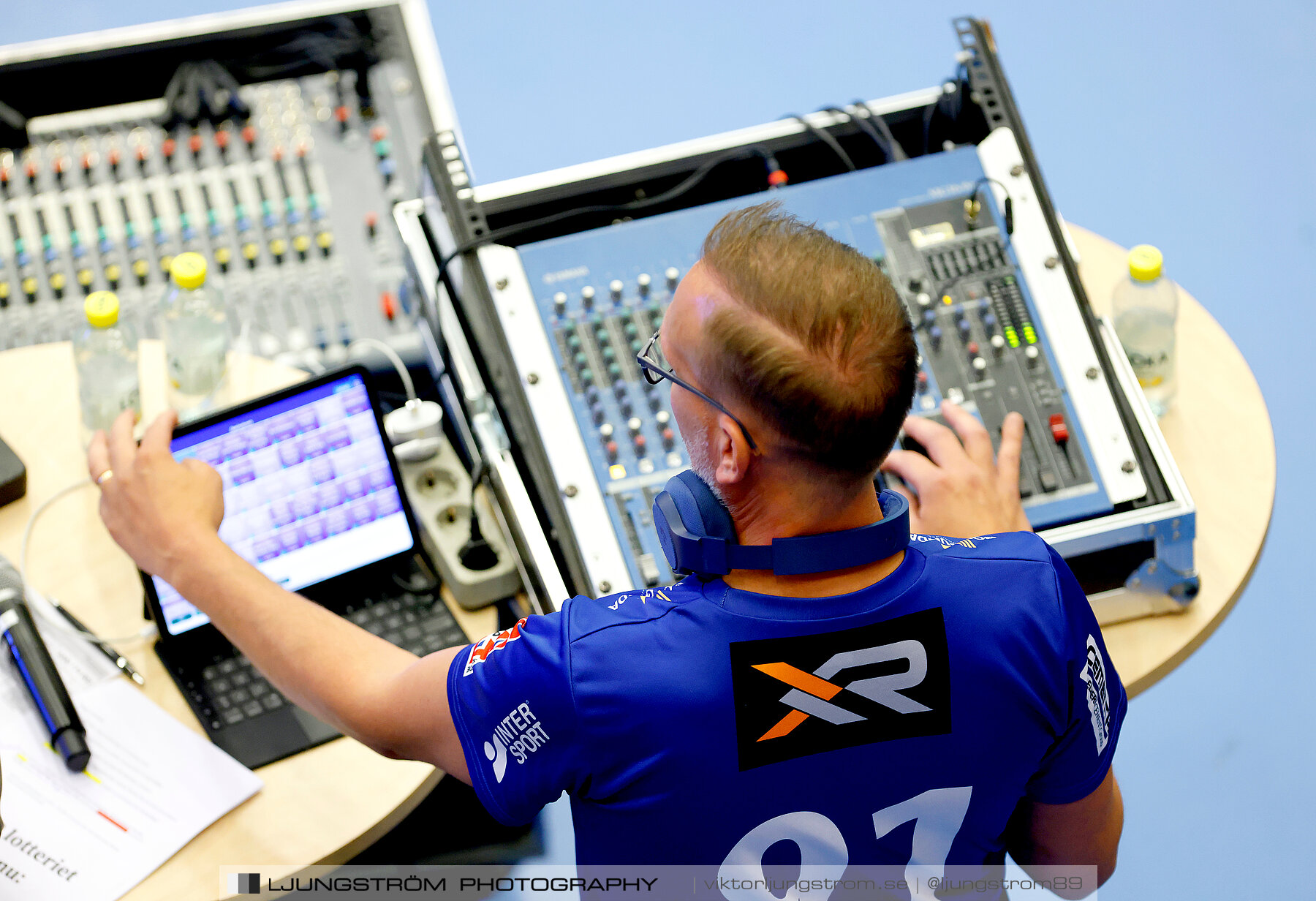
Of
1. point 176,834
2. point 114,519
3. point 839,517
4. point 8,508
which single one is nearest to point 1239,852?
point 839,517

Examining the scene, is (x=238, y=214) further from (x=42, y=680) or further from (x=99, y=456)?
(x=42, y=680)

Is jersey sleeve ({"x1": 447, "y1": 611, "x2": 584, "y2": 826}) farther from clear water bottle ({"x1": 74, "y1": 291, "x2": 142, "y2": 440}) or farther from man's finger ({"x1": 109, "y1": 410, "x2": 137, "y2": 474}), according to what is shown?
clear water bottle ({"x1": 74, "y1": 291, "x2": 142, "y2": 440})

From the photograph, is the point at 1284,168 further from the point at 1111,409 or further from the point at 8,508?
the point at 8,508

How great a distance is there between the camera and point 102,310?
5.30ft

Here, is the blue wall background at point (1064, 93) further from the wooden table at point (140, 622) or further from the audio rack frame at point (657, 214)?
the wooden table at point (140, 622)

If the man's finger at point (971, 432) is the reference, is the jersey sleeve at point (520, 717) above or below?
below

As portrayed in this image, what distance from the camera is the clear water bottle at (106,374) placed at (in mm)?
1696

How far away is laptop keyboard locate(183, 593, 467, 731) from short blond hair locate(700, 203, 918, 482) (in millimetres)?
712

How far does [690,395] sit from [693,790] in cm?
32

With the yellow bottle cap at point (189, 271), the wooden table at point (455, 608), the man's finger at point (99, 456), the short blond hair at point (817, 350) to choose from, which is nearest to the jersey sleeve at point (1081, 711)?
the short blond hair at point (817, 350)

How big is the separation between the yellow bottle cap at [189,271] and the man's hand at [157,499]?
0.33 meters

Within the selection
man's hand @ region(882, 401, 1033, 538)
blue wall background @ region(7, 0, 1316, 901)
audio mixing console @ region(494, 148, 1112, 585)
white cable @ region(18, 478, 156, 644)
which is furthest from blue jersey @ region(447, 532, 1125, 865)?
blue wall background @ region(7, 0, 1316, 901)

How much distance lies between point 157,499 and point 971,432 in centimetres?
94

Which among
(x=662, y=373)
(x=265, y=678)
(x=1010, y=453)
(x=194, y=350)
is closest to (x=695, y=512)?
(x=662, y=373)
